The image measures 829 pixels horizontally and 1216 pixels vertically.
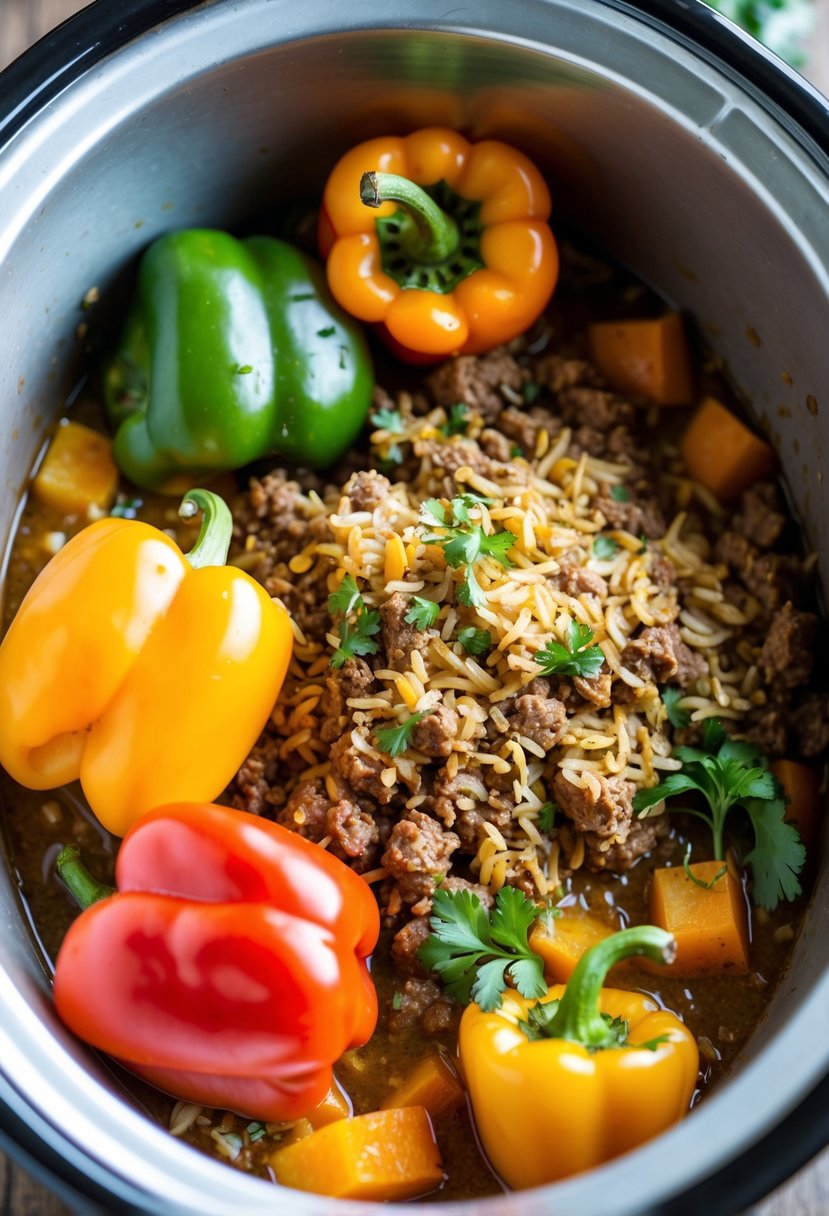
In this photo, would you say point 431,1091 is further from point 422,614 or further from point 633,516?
point 633,516

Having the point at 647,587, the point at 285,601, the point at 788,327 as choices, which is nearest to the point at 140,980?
the point at 285,601

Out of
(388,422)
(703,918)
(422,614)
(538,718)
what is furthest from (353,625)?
(703,918)

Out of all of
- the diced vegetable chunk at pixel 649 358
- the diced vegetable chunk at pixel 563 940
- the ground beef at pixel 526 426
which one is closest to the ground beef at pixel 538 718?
the diced vegetable chunk at pixel 563 940

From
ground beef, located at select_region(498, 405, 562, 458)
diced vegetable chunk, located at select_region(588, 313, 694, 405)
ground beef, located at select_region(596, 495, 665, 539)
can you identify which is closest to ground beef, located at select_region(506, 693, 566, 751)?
ground beef, located at select_region(596, 495, 665, 539)

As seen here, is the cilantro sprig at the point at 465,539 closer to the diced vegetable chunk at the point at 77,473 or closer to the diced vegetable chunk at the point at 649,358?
the diced vegetable chunk at the point at 649,358

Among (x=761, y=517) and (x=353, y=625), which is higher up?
(x=761, y=517)

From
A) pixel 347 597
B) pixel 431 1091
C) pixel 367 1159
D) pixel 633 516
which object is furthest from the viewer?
pixel 633 516
